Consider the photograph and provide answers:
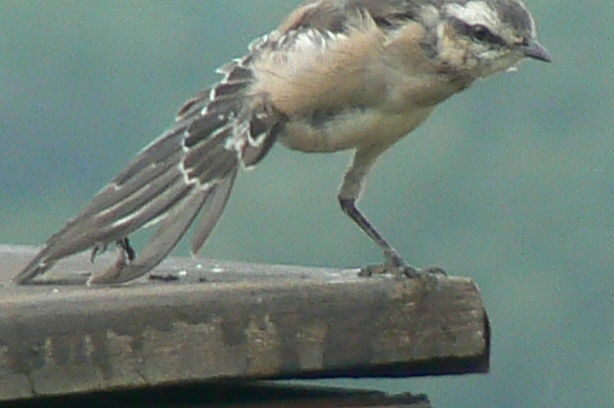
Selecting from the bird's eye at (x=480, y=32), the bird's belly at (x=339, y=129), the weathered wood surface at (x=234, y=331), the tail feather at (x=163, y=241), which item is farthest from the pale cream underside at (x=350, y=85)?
the weathered wood surface at (x=234, y=331)

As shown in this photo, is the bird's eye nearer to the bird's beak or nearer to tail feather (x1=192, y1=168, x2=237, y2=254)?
the bird's beak

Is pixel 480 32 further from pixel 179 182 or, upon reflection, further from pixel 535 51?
pixel 179 182

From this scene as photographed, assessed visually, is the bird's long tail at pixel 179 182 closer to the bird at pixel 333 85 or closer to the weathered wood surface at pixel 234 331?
the bird at pixel 333 85

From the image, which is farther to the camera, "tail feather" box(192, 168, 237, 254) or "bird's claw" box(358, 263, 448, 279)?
"tail feather" box(192, 168, 237, 254)

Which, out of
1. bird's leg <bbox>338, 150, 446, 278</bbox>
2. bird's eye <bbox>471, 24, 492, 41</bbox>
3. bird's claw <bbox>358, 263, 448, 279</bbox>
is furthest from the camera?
bird's leg <bbox>338, 150, 446, 278</bbox>

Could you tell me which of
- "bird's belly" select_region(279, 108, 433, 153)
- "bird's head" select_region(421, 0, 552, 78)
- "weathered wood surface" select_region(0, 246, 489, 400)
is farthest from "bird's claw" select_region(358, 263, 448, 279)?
"bird's head" select_region(421, 0, 552, 78)

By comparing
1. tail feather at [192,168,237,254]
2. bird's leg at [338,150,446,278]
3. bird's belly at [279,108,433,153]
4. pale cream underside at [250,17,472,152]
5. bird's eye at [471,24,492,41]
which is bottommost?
bird's leg at [338,150,446,278]

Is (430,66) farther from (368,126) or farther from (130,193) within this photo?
(130,193)
